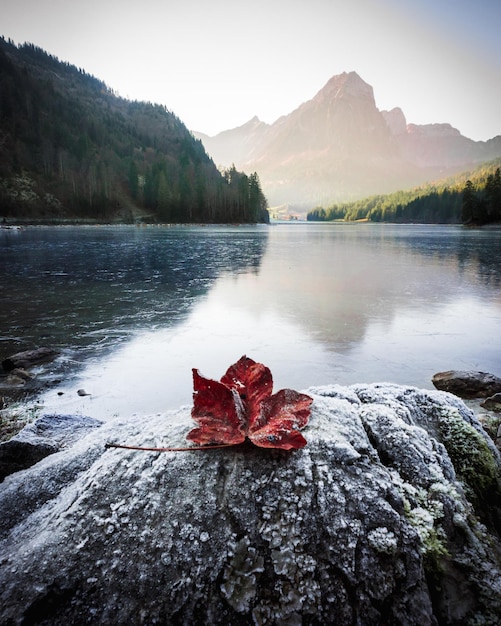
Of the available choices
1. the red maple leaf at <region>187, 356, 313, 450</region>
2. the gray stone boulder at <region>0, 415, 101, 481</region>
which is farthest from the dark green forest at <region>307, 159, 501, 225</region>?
the gray stone boulder at <region>0, 415, 101, 481</region>

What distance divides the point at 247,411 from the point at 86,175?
13995 cm

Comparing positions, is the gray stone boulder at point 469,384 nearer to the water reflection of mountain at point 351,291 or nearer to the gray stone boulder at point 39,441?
the water reflection of mountain at point 351,291

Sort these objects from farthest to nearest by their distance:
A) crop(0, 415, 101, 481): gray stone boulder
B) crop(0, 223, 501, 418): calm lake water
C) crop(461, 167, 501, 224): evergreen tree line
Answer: crop(461, 167, 501, 224): evergreen tree line < crop(0, 223, 501, 418): calm lake water < crop(0, 415, 101, 481): gray stone boulder

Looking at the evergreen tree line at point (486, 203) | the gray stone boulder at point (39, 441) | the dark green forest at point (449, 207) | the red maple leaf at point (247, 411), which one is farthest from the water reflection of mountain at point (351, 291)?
the dark green forest at point (449, 207)

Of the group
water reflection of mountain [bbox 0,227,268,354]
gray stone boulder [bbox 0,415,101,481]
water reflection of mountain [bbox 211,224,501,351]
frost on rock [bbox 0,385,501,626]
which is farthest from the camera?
water reflection of mountain [bbox 211,224,501,351]

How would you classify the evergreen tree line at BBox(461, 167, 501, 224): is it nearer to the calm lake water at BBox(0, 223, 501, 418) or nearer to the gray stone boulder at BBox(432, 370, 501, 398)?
the calm lake water at BBox(0, 223, 501, 418)

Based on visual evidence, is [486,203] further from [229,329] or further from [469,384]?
[469,384]

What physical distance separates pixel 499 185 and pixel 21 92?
18033 centimetres

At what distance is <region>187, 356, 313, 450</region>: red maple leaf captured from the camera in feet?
6.99

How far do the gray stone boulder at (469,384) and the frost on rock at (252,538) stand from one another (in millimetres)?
4047

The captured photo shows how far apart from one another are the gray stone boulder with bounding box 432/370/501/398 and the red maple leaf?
4.77m

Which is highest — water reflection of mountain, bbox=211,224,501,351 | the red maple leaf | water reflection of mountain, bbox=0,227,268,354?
the red maple leaf

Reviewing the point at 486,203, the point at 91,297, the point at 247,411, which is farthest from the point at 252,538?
the point at 486,203

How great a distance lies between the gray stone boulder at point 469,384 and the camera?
19.7 ft
